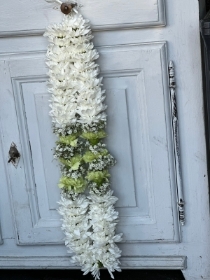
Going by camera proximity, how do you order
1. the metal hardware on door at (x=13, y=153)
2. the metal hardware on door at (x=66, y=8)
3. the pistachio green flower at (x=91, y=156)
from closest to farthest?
the metal hardware on door at (x=66, y=8) → the pistachio green flower at (x=91, y=156) → the metal hardware on door at (x=13, y=153)

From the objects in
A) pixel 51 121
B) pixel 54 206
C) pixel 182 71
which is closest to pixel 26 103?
pixel 51 121

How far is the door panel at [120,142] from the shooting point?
2055 millimetres

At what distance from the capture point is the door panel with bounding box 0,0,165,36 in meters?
1.97

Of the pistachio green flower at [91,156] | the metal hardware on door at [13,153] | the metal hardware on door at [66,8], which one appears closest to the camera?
the metal hardware on door at [66,8]

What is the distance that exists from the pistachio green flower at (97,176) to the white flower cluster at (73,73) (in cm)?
20

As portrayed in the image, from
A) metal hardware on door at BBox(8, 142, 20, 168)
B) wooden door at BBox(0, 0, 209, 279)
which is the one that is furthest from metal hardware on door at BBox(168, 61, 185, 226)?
metal hardware on door at BBox(8, 142, 20, 168)

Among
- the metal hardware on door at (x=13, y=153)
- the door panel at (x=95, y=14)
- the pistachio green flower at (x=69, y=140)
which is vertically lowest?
the metal hardware on door at (x=13, y=153)

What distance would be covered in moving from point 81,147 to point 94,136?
9 centimetres

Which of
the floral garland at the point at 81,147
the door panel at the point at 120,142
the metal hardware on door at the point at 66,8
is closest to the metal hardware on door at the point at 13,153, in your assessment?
the door panel at the point at 120,142

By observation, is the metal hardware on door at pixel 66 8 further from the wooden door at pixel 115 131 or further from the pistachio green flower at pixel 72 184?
the pistachio green flower at pixel 72 184

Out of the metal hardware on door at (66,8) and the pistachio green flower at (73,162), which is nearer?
the metal hardware on door at (66,8)

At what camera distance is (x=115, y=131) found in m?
2.14

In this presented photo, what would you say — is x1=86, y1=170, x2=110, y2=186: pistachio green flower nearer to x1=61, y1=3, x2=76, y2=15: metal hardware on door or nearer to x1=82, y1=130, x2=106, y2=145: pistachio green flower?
x1=82, y1=130, x2=106, y2=145: pistachio green flower

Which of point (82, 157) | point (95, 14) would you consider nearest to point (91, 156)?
point (82, 157)
